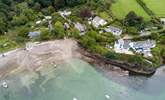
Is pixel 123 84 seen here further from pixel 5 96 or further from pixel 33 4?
pixel 33 4

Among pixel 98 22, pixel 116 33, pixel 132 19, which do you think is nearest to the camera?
pixel 116 33

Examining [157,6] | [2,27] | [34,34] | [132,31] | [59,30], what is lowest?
[132,31]

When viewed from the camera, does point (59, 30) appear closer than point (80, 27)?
Yes

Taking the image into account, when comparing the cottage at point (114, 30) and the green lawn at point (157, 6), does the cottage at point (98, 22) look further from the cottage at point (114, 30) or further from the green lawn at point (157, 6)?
the green lawn at point (157, 6)


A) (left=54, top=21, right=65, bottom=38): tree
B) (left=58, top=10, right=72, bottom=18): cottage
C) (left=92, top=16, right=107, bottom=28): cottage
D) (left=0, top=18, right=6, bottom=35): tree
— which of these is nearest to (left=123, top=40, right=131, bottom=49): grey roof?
(left=92, top=16, right=107, bottom=28): cottage

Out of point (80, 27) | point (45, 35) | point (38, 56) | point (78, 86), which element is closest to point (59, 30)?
point (45, 35)

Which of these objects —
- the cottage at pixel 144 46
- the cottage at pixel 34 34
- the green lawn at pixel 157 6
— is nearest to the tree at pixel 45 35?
the cottage at pixel 34 34

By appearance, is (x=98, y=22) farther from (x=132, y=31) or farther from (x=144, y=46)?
(x=144, y=46)

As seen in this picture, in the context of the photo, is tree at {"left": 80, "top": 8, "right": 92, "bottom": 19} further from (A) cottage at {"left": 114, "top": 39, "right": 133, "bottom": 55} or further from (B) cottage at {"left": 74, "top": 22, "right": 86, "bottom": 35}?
(A) cottage at {"left": 114, "top": 39, "right": 133, "bottom": 55}

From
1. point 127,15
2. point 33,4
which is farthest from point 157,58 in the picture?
point 33,4
